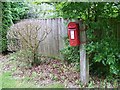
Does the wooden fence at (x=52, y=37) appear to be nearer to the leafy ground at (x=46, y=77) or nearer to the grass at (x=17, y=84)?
the leafy ground at (x=46, y=77)

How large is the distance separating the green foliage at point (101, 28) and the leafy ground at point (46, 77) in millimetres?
558

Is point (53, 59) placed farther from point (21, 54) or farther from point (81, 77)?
point (81, 77)

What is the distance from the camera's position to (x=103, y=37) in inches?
169

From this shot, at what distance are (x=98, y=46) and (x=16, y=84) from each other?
75.2 inches

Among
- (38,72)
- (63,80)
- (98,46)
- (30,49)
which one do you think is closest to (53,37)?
(30,49)

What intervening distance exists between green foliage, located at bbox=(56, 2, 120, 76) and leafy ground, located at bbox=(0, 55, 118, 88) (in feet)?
1.83

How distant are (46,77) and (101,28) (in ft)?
5.45

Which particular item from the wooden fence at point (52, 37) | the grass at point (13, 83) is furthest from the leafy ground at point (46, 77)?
the wooden fence at point (52, 37)

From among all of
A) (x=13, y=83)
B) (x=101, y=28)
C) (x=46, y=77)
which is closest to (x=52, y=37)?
(x=46, y=77)

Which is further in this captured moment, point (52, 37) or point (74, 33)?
point (52, 37)

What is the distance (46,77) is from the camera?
4.83 meters

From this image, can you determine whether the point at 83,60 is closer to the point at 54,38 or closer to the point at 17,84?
the point at 17,84

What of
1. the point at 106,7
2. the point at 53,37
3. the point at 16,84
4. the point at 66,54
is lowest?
the point at 16,84

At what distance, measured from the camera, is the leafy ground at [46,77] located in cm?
433
